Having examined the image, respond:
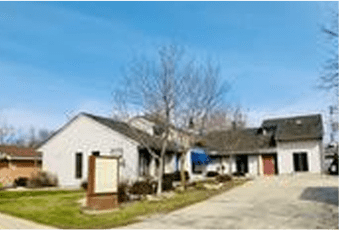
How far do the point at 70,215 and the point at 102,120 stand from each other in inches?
718

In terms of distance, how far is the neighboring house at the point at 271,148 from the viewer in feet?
128

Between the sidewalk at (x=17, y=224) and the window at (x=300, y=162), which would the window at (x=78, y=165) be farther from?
the window at (x=300, y=162)

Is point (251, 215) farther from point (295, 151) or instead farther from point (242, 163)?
point (242, 163)

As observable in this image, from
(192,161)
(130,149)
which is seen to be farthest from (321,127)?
(130,149)

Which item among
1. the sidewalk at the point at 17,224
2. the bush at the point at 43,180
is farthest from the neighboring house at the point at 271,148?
the sidewalk at the point at 17,224

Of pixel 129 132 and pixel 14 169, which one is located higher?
pixel 129 132

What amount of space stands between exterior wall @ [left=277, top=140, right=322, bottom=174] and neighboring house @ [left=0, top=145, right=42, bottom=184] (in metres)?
27.7

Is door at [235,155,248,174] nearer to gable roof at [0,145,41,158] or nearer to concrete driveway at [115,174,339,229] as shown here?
gable roof at [0,145,41,158]

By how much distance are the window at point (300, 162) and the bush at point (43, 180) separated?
2616 cm

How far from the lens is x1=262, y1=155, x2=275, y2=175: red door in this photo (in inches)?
1621

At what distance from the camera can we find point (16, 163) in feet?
120

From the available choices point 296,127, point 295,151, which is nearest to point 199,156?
point 295,151

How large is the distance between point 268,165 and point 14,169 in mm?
28745

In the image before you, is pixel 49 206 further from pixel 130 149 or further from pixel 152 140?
pixel 152 140
